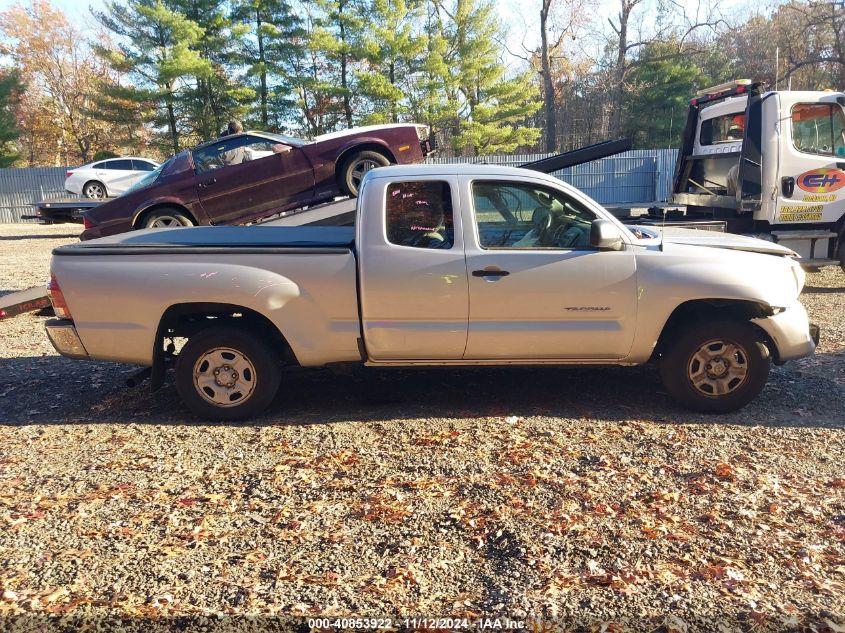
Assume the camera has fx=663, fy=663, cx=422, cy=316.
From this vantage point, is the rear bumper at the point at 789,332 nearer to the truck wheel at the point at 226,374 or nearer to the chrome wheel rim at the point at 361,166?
the truck wheel at the point at 226,374

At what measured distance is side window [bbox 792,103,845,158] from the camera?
898cm

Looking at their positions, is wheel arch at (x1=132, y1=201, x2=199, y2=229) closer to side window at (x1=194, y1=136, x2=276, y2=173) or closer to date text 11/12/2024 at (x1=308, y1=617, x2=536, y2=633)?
side window at (x1=194, y1=136, x2=276, y2=173)

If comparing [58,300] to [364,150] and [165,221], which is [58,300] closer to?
[165,221]

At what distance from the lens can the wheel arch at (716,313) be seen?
191 inches

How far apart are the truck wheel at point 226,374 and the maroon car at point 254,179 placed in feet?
16.5

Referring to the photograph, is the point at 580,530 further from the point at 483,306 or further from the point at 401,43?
the point at 401,43

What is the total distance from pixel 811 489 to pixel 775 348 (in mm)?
1428

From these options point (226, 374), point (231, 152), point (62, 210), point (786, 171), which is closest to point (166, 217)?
point (231, 152)

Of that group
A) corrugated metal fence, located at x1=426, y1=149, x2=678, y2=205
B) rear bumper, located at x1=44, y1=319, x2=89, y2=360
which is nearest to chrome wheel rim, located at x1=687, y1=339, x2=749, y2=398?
rear bumper, located at x1=44, y1=319, x2=89, y2=360

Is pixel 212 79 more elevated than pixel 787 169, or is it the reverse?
pixel 212 79

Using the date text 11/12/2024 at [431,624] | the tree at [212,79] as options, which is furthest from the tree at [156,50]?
the date text 11/12/2024 at [431,624]

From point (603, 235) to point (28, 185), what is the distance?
3005 cm

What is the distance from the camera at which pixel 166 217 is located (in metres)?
9.62

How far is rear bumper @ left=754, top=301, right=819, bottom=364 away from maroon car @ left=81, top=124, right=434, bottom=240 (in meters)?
5.98
